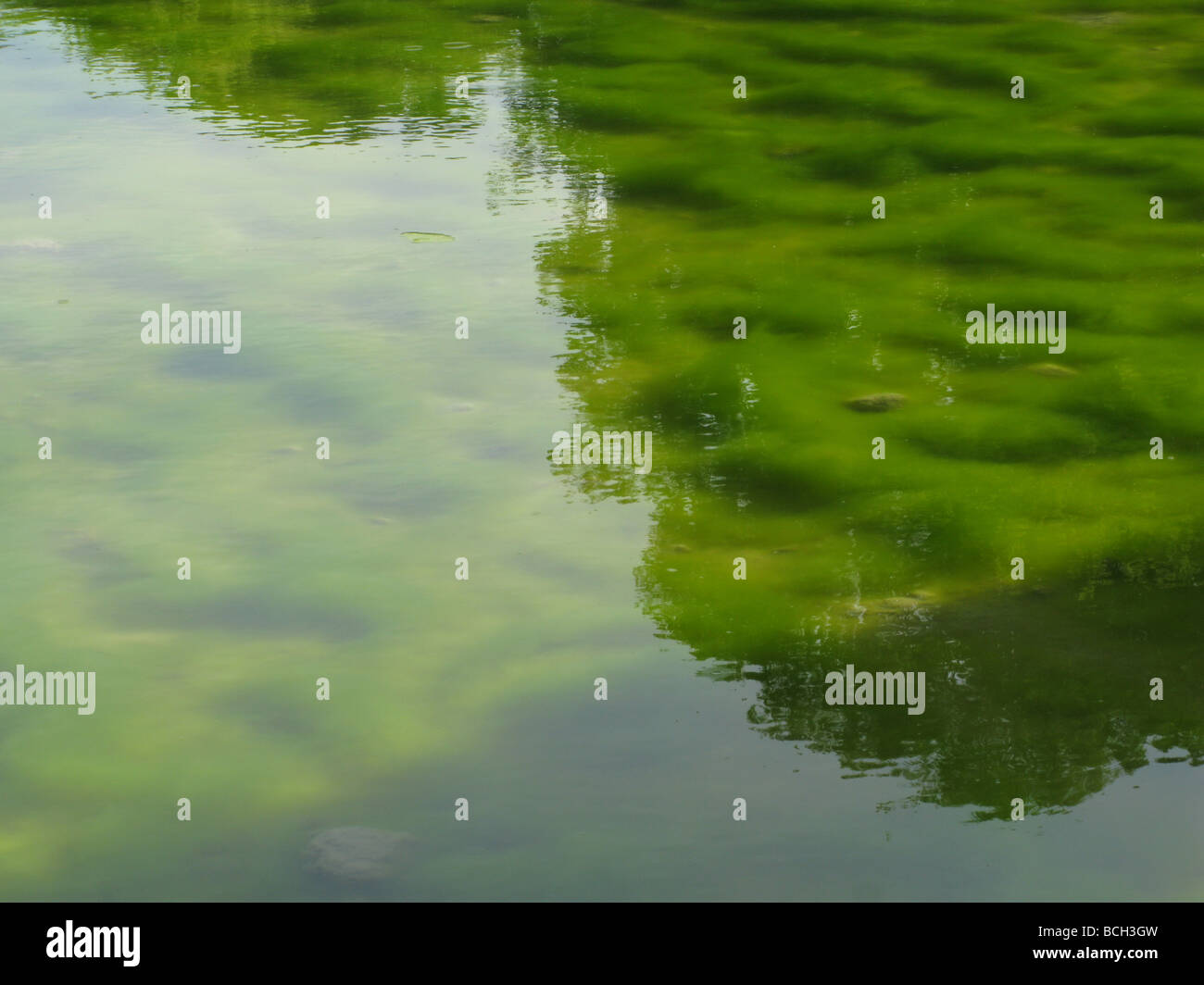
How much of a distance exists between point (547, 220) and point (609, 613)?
189cm

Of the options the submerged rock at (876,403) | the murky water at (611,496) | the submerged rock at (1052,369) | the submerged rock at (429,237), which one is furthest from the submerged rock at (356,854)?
the submerged rock at (429,237)

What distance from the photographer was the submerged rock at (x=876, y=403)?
2.98 m

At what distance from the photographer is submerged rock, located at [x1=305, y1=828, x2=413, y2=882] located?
1.79 meters

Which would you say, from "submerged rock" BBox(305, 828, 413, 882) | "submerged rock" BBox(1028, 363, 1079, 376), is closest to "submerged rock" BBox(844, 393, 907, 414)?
"submerged rock" BBox(1028, 363, 1079, 376)

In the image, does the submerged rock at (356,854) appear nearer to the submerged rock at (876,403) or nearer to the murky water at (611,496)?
the murky water at (611,496)

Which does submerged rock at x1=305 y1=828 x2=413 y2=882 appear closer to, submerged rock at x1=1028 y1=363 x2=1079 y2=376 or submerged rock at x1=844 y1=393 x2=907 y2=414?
submerged rock at x1=844 y1=393 x2=907 y2=414

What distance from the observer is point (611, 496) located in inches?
106

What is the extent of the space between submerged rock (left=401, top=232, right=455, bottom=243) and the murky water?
0.8 inches

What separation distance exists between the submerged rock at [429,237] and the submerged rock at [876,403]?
133 cm

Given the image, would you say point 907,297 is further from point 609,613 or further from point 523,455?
point 609,613

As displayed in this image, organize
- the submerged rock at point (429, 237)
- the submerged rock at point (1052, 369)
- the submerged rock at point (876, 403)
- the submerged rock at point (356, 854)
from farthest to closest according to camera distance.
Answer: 1. the submerged rock at point (429, 237)
2. the submerged rock at point (1052, 369)
3. the submerged rock at point (876, 403)
4. the submerged rock at point (356, 854)

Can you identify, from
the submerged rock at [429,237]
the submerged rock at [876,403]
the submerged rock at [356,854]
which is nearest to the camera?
the submerged rock at [356,854]
